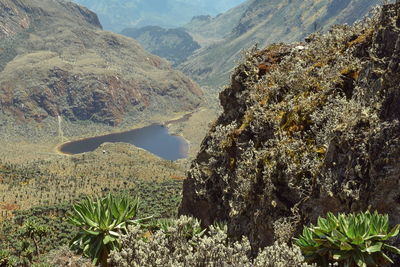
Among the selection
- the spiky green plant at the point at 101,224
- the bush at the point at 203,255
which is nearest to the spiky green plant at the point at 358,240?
the bush at the point at 203,255

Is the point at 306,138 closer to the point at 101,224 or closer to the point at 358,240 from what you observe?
the point at 358,240

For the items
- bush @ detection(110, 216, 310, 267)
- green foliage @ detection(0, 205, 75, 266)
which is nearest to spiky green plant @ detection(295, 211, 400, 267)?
bush @ detection(110, 216, 310, 267)

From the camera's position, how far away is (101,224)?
15.7 meters

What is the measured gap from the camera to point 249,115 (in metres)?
23.7

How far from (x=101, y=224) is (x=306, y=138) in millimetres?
10094

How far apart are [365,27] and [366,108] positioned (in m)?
9.56

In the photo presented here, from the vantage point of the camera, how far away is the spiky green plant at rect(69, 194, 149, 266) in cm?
1549

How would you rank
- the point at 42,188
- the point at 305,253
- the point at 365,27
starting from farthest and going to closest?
the point at 42,188 < the point at 365,27 < the point at 305,253

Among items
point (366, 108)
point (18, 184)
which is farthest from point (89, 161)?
point (366, 108)

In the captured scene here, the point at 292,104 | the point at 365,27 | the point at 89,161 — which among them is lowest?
the point at 89,161

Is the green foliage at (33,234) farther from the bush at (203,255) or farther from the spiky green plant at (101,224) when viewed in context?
the bush at (203,255)

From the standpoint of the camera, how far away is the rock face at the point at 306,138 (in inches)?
540

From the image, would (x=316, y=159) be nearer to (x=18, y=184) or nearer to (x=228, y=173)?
(x=228, y=173)

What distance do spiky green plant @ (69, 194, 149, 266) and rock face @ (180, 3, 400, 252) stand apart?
6.33 m
